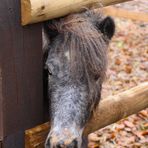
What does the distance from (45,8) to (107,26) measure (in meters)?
0.68

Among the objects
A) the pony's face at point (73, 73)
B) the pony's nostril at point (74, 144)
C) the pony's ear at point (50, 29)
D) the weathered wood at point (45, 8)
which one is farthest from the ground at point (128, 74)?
the pony's nostril at point (74, 144)

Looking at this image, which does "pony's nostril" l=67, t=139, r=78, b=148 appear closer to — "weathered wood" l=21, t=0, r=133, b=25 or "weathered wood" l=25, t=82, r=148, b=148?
"weathered wood" l=25, t=82, r=148, b=148

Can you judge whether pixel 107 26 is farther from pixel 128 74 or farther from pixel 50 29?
pixel 128 74

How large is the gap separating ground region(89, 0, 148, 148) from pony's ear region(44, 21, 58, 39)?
1.85 feet

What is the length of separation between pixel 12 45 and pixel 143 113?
3559 millimetres

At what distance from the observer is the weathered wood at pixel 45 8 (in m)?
1.90

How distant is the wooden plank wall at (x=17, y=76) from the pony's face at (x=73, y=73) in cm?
13

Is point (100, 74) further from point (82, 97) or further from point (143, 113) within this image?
point (143, 113)

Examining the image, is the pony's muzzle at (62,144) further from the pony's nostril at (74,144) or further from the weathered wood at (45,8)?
the weathered wood at (45,8)

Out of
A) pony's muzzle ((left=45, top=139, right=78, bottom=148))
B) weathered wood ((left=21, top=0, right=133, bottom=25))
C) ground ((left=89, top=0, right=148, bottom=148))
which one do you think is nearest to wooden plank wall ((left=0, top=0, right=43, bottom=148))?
weathered wood ((left=21, top=0, right=133, bottom=25))

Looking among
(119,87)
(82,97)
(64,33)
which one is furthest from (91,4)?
(119,87)

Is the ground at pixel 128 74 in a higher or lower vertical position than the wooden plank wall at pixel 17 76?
lower

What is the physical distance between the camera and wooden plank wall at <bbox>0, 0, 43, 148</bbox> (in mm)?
1930

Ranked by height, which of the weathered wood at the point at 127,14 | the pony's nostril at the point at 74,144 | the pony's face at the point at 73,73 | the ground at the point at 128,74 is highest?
the pony's face at the point at 73,73
